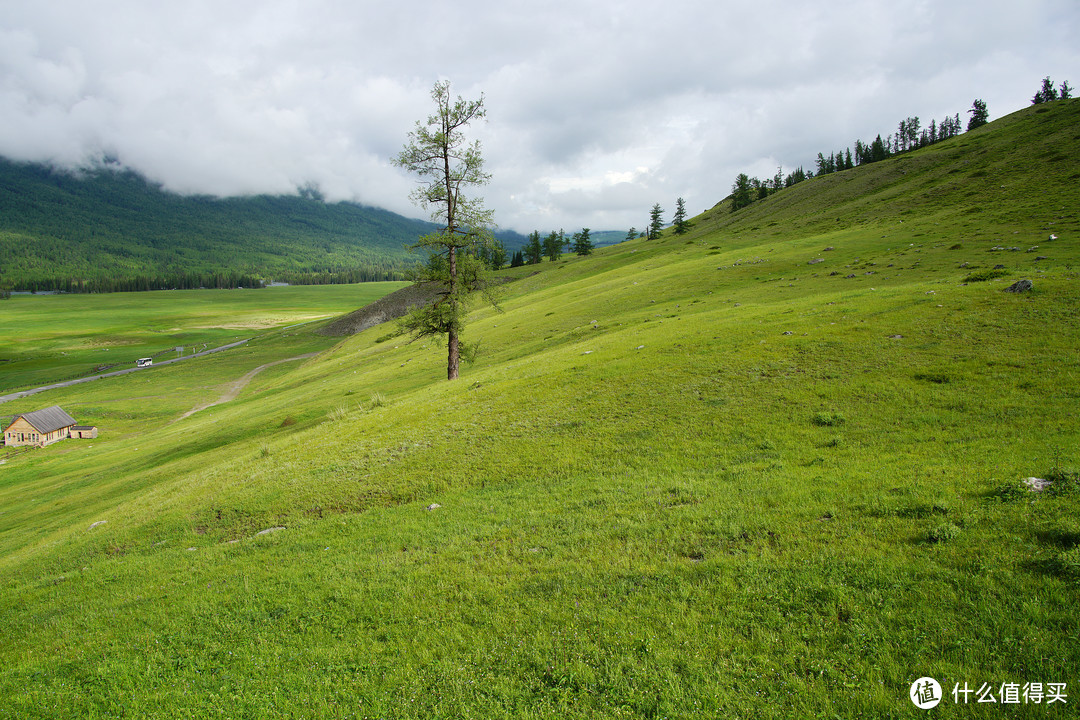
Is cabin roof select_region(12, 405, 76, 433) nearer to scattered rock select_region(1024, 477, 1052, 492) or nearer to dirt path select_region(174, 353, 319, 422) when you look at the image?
dirt path select_region(174, 353, 319, 422)

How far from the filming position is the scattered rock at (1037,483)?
8324mm

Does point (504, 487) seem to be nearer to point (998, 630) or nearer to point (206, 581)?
point (206, 581)

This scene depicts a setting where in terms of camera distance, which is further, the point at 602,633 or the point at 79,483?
the point at 79,483

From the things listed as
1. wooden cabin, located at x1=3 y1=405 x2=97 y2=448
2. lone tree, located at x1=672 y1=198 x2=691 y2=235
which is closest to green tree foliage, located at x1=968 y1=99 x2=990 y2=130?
lone tree, located at x1=672 y1=198 x2=691 y2=235

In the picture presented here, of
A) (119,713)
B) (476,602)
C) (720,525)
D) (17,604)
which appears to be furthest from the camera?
(17,604)

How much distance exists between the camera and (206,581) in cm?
1087

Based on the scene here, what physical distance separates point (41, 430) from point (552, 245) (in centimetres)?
12089

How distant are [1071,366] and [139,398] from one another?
98340mm

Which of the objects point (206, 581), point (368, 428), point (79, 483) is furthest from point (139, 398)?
point (206, 581)

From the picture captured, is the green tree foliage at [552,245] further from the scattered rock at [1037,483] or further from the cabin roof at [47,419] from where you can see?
the scattered rock at [1037,483]

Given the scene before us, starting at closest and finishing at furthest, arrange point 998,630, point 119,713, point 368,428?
point 998,630
point 119,713
point 368,428

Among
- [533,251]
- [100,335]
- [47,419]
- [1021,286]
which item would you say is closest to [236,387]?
[47,419]

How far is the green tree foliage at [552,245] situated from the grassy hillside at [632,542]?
12496 cm

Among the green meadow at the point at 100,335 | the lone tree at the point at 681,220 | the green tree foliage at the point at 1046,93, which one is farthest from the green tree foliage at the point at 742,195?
the green meadow at the point at 100,335
